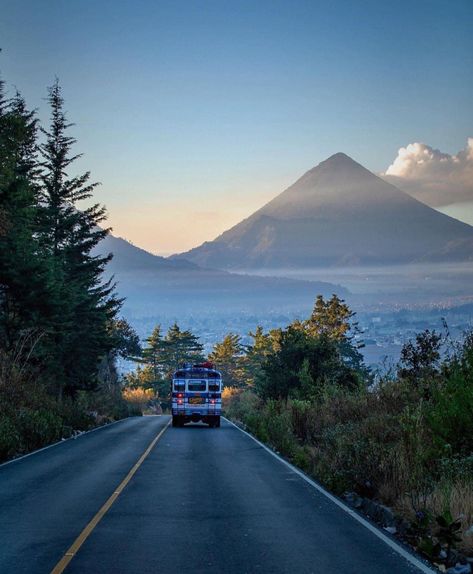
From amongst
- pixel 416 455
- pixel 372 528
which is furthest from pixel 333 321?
pixel 372 528

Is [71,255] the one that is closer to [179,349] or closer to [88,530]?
[88,530]

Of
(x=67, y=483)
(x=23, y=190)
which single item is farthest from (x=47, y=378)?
(x=67, y=483)

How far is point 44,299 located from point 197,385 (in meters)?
9.25

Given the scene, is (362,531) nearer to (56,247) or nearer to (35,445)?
(35,445)

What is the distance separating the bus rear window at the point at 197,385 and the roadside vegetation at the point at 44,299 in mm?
5138

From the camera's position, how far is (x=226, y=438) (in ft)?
92.5

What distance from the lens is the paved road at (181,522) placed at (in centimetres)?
823

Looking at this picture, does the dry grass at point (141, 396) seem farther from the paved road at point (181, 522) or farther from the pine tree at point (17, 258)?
the paved road at point (181, 522)

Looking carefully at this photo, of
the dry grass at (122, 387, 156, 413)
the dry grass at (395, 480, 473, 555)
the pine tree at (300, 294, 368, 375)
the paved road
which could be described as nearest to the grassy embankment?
the dry grass at (395, 480, 473, 555)

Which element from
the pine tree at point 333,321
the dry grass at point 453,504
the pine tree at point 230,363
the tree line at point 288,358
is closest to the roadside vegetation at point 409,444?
the dry grass at point 453,504

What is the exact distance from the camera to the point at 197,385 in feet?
118

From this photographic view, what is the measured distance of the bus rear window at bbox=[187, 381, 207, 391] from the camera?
117 feet

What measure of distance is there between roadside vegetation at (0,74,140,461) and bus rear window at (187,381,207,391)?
514cm

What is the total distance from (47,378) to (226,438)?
523 inches
